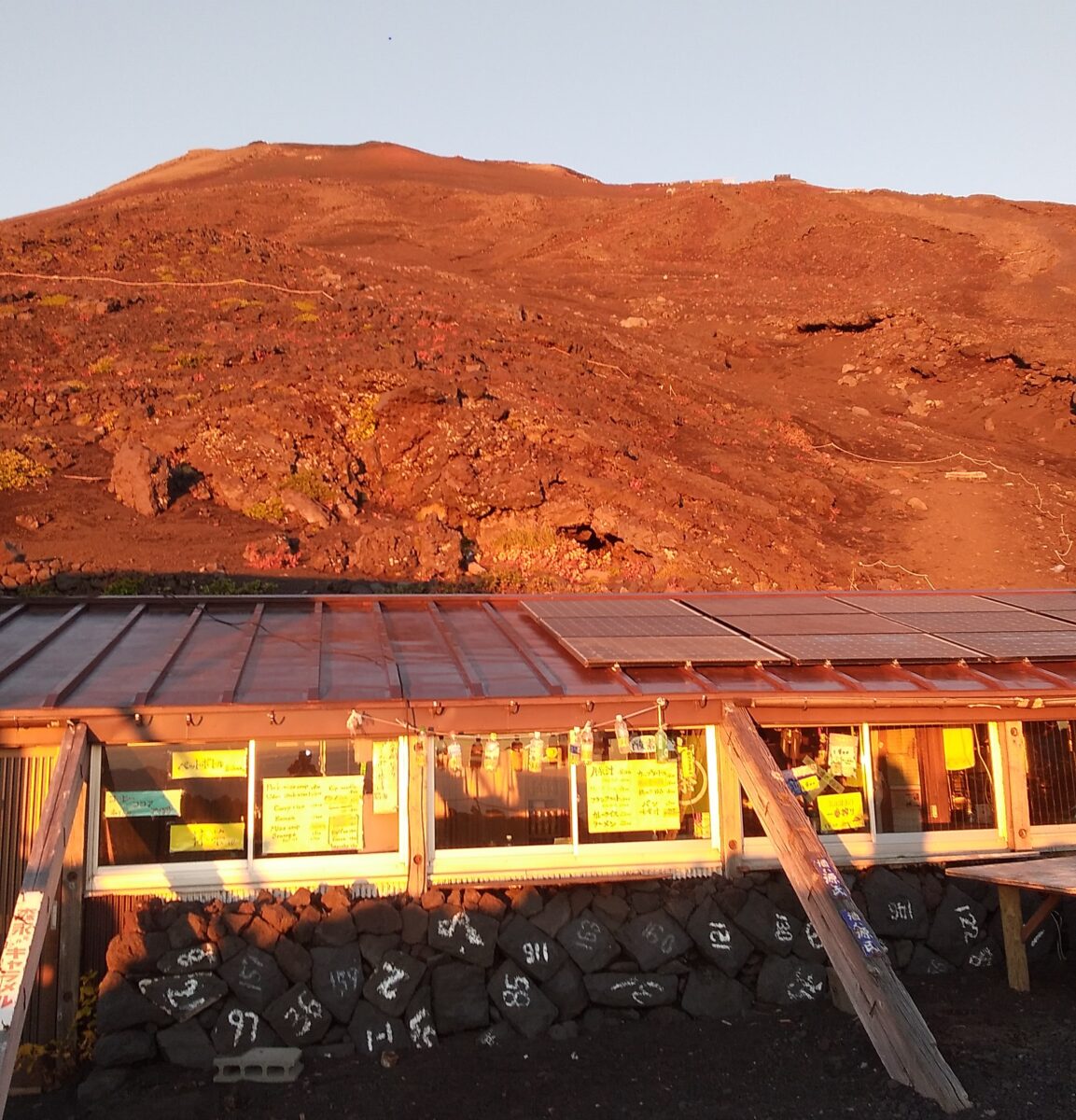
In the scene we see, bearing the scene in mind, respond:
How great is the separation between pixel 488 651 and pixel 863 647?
12.7ft

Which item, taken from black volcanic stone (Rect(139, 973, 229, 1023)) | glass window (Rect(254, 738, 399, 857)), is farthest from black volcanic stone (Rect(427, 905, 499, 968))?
black volcanic stone (Rect(139, 973, 229, 1023))

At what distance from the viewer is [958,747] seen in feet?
31.7

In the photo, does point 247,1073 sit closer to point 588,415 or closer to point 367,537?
point 367,537

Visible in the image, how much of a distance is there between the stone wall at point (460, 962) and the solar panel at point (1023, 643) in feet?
8.99

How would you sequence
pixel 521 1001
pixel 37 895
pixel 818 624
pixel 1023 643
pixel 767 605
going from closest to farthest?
pixel 37 895, pixel 521 1001, pixel 1023 643, pixel 818 624, pixel 767 605

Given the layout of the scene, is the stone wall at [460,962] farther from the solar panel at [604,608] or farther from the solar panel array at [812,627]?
the solar panel at [604,608]

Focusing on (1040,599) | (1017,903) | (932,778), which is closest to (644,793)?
(932,778)

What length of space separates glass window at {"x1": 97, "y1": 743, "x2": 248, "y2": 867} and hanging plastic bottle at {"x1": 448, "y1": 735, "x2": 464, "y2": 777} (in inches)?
67.7

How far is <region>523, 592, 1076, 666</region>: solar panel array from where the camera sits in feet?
31.6

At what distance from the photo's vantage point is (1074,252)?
5312cm

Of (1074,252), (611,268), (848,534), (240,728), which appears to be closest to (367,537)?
(848,534)

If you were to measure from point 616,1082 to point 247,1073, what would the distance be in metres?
2.73

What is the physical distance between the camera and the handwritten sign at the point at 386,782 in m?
8.37

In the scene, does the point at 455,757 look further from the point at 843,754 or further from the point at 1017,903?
the point at 1017,903
